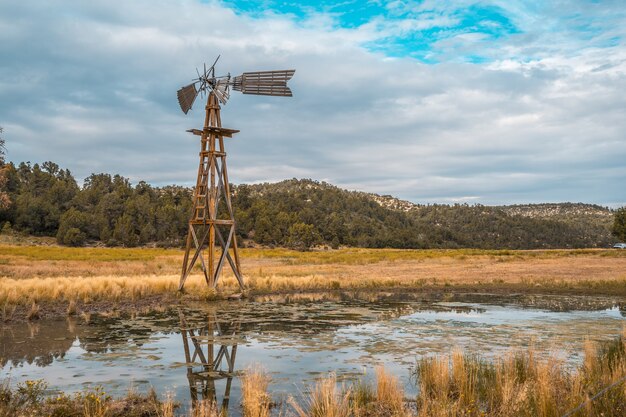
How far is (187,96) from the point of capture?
25.7 meters

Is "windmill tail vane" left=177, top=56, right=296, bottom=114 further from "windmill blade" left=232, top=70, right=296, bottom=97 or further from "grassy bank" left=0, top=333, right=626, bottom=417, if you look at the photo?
"grassy bank" left=0, top=333, right=626, bottom=417

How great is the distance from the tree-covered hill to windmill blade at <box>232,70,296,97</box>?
3684 centimetres

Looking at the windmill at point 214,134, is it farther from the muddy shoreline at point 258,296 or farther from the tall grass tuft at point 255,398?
the tall grass tuft at point 255,398

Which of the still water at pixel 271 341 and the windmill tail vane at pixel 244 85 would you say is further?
the windmill tail vane at pixel 244 85

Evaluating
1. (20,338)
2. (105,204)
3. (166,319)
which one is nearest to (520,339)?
(166,319)

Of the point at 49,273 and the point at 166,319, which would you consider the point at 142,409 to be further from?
the point at 49,273

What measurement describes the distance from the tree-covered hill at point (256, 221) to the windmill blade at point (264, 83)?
36.8 m

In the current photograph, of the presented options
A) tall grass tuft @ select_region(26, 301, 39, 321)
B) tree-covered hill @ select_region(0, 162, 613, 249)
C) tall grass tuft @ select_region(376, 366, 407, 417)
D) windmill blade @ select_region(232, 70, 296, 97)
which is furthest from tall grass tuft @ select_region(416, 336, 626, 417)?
tree-covered hill @ select_region(0, 162, 613, 249)

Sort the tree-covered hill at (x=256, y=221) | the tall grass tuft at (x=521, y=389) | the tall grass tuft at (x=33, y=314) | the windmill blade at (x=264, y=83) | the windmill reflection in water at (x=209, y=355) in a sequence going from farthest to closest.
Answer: the tree-covered hill at (x=256, y=221) → the windmill blade at (x=264, y=83) → the tall grass tuft at (x=33, y=314) → the windmill reflection in water at (x=209, y=355) → the tall grass tuft at (x=521, y=389)

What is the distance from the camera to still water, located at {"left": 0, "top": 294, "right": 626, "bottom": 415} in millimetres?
Answer: 10859

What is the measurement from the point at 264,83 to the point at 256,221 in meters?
75.9

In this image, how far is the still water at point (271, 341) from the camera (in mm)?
10859

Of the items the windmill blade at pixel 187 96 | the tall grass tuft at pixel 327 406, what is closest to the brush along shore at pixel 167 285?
the windmill blade at pixel 187 96

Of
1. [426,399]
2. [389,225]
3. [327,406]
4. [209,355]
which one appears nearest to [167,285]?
[209,355]
